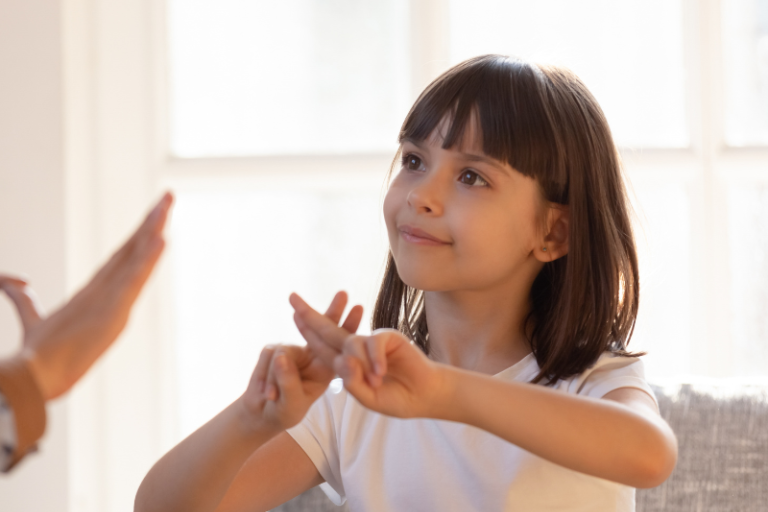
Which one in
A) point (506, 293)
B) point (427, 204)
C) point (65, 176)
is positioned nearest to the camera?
point (427, 204)

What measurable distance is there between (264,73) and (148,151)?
0.34 meters

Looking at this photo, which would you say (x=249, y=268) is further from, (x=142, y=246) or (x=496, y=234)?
(x=142, y=246)

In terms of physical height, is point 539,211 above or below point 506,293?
above

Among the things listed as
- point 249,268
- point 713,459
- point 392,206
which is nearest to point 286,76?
point 249,268

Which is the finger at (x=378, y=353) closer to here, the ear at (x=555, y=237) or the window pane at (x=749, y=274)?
the ear at (x=555, y=237)

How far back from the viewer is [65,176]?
67.4 inches

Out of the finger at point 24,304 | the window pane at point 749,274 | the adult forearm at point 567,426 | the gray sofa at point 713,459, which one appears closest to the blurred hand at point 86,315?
the finger at point 24,304

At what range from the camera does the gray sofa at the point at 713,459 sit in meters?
1.28

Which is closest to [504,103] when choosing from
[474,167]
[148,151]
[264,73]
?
[474,167]

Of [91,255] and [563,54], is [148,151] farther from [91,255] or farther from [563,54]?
[563,54]

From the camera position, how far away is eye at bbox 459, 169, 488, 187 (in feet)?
3.43

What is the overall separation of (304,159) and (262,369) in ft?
3.27

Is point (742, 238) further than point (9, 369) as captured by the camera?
Yes

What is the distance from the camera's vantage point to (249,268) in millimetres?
1909
